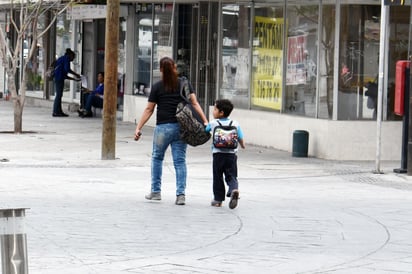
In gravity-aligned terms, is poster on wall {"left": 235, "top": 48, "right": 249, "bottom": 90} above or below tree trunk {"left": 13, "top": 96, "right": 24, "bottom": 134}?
above

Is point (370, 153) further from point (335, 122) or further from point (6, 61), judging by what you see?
point (6, 61)

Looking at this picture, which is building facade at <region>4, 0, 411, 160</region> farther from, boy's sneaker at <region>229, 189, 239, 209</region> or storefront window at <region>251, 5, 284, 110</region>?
boy's sneaker at <region>229, 189, 239, 209</region>

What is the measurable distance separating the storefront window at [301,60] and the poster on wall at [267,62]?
337 mm

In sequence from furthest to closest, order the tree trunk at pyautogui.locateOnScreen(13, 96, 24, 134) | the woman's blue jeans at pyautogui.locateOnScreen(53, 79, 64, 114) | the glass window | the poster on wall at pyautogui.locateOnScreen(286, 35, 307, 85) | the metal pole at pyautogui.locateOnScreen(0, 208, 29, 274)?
the woman's blue jeans at pyautogui.locateOnScreen(53, 79, 64, 114)
the glass window
the tree trunk at pyautogui.locateOnScreen(13, 96, 24, 134)
the poster on wall at pyautogui.locateOnScreen(286, 35, 307, 85)
the metal pole at pyautogui.locateOnScreen(0, 208, 29, 274)

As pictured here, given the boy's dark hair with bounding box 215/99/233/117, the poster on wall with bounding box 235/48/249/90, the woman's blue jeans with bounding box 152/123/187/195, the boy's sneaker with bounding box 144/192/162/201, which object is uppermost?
the poster on wall with bounding box 235/48/249/90

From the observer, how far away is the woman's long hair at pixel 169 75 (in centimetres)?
1201

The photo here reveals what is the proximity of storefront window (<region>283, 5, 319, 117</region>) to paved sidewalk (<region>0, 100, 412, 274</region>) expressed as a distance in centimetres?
119

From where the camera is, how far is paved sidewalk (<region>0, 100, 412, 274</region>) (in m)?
8.77

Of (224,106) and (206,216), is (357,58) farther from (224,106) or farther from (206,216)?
(206,216)

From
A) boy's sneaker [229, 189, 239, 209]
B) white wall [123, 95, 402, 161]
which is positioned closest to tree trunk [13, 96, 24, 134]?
white wall [123, 95, 402, 161]

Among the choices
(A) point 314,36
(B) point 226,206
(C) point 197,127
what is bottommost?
(B) point 226,206

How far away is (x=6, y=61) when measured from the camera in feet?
70.2

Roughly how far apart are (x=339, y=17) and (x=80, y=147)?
5574 mm

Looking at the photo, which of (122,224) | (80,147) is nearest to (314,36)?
(80,147)
